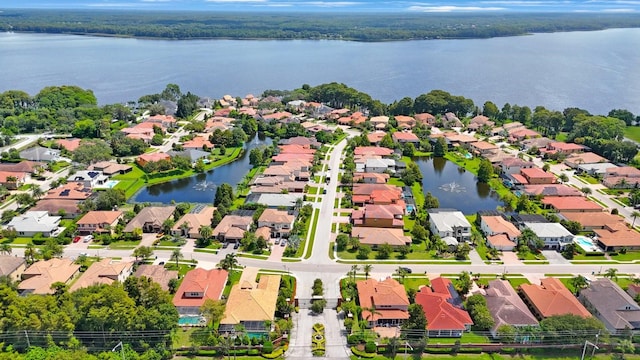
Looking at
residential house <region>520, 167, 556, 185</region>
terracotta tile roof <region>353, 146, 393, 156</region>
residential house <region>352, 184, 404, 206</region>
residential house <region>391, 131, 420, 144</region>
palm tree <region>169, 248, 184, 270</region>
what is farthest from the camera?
residential house <region>391, 131, 420, 144</region>

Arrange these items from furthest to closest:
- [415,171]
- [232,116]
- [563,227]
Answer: [232,116]
[415,171]
[563,227]

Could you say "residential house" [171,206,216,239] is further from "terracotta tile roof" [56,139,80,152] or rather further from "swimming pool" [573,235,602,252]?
"swimming pool" [573,235,602,252]

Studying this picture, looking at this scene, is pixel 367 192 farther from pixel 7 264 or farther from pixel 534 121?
pixel 534 121

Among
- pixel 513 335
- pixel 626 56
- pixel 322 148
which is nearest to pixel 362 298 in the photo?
pixel 513 335

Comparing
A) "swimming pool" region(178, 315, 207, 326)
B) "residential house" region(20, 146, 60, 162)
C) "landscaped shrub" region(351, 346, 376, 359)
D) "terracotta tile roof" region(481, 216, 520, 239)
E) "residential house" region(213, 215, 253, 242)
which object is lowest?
"landscaped shrub" region(351, 346, 376, 359)

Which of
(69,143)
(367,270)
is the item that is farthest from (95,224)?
(69,143)

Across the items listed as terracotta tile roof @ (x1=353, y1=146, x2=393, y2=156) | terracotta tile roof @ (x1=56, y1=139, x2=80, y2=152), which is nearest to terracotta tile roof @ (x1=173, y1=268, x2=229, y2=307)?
terracotta tile roof @ (x1=353, y1=146, x2=393, y2=156)

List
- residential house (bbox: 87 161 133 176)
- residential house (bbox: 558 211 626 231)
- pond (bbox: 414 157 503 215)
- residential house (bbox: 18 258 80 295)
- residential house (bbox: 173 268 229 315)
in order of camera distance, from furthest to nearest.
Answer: residential house (bbox: 87 161 133 176), pond (bbox: 414 157 503 215), residential house (bbox: 558 211 626 231), residential house (bbox: 18 258 80 295), residential house (bbox: 173 268 229 315)
